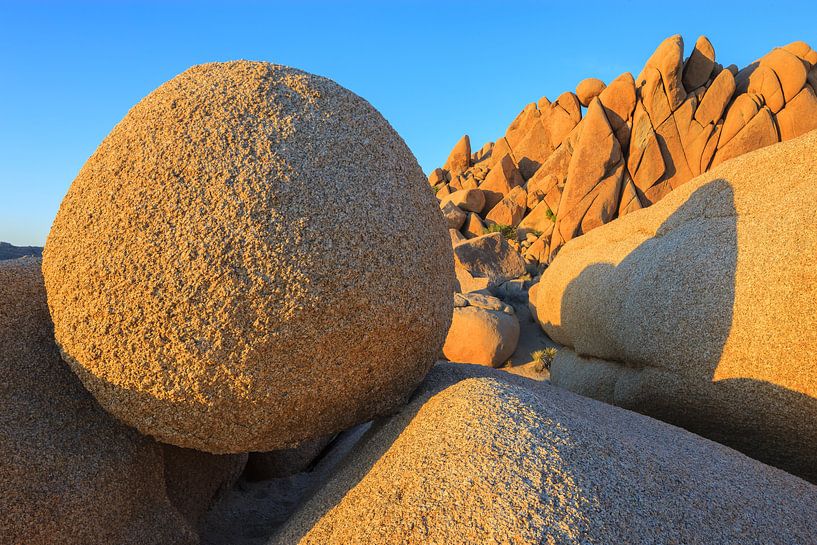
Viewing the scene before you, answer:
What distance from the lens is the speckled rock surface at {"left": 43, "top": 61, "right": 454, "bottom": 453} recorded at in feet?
7.20

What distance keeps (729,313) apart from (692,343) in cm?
35

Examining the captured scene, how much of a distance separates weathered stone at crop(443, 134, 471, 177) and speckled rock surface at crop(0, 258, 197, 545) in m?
23.1

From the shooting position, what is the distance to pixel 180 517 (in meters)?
2.79

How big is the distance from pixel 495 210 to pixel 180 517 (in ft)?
59.1

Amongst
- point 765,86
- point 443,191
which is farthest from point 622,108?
point 443,191

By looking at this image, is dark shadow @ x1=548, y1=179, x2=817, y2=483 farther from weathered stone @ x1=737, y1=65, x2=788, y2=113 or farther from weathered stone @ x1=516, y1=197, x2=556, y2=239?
weathered stone @ x1=737, y1=65, x2=788, y2=113

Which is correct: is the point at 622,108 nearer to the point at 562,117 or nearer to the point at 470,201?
the point at 562,117

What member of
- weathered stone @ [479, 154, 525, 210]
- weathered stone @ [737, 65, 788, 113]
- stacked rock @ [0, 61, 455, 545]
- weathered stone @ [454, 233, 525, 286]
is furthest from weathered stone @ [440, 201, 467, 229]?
stacked rock @ [0, 61, 455, 545]

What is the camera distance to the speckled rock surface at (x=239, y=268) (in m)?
2.20

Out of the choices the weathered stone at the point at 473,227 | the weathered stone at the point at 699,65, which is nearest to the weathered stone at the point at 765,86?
the weathered stone at the point at 699,65

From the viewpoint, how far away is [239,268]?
86.0 inches

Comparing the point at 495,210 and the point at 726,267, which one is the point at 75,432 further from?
the point at 495,210

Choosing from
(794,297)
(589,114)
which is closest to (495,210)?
(589,114)

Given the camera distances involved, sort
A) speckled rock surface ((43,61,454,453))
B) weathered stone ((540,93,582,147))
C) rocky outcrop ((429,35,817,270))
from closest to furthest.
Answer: speckled rock surface ((43,61,454,453)) → rocky outcrop ((429,35,817,270)) → weathered stone ((540,93,582,147))
